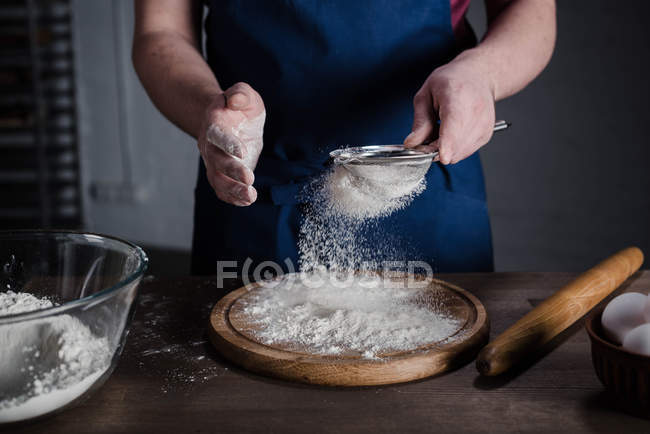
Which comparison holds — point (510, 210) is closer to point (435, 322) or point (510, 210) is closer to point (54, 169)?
point (435, 322)

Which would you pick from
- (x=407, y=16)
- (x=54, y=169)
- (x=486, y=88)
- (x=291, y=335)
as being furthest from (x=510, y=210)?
(x=54, y=169)

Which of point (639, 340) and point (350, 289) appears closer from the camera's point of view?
point (639, 340)

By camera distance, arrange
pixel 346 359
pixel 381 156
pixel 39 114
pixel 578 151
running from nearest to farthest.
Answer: pixel 346 359
pixel 381 156
pixel 578 151
pixel 39 114

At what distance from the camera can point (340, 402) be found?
0.67m

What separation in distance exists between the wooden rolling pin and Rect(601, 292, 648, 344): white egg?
0.11 metres

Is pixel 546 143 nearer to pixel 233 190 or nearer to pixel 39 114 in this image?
pixel 233 190

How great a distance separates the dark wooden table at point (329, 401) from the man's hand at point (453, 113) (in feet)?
1.07

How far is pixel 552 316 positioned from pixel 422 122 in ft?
1.14

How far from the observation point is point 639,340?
0.59m

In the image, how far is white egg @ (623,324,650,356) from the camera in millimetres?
583

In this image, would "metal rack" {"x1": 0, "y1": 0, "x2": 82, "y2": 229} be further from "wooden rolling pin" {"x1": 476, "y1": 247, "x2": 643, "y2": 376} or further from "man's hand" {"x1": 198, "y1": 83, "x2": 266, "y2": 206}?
"wooden rolling pin" {"x1": 476, "y1": 247, "x2": 643, "y2": 376}

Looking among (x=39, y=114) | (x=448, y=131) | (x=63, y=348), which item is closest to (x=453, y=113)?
(x=448, y=131)

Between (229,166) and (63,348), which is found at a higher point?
(229,166)

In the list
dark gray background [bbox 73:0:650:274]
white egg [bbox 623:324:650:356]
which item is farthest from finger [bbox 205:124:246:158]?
dark gray background [bbox 73:0:650:274]
